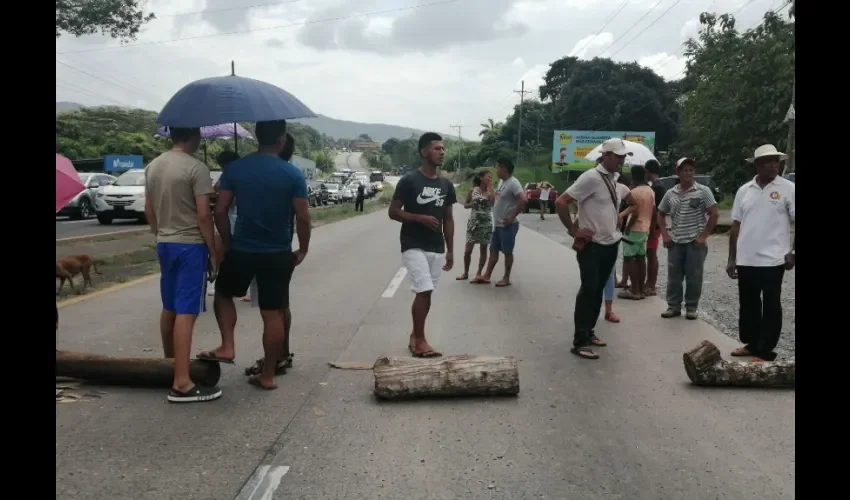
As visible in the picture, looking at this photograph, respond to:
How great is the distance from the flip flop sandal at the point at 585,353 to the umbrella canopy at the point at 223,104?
3.19 meters

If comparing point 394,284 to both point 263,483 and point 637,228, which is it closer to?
point 637,228

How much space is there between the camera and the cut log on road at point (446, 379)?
519 centimetres

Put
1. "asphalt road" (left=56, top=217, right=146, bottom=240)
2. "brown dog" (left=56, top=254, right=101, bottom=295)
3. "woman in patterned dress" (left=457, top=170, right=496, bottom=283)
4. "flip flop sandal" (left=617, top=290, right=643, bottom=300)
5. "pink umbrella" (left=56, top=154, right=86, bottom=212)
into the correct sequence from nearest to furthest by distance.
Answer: "pink umbrella" (left=56, top=154, right=86, bottom=212) → "brown dog" (left=56, top=254, right=101, bottom=295) → "flip flop sandal" (left=617, top=290, right=643, bottom=300) → "woman in patterned dress" (left=457, top=170, right=496, bottom=283) → "asphalt road" (left=56, top=217, right=146, bottom=240)

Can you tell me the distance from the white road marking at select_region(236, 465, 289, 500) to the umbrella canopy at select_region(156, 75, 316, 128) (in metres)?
2.30

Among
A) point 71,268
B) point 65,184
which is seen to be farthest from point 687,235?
point 71,268

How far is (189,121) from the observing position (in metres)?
5.03

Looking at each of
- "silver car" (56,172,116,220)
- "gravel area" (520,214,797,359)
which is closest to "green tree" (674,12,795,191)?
→ "gravel area" (520,214,797,359)

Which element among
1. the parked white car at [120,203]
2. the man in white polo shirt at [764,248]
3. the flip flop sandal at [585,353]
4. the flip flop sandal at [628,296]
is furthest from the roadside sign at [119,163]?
the man in white polo shirt at [764,248]

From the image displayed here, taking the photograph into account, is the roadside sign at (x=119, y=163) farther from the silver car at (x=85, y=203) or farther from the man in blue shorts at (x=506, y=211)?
the man in blue shorts at (x=506, y=211)

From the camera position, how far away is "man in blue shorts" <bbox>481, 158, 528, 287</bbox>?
10219mm

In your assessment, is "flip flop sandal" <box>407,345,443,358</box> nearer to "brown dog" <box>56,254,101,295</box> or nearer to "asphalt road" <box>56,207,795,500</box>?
"asphalt road" <box>56,207,795,500</box>

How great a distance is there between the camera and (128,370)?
17.8ft

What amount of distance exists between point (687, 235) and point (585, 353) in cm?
252

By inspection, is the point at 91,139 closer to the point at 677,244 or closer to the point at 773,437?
the point at 677,244
